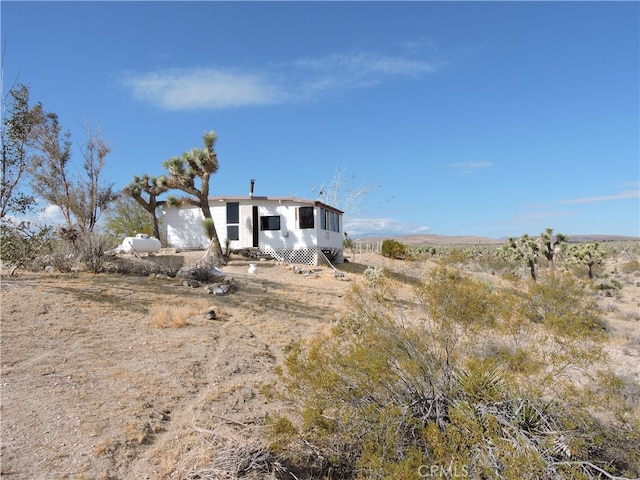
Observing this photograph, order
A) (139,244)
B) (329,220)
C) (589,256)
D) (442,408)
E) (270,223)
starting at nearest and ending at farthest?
1. (442,408)
2. (139,244)
3. (270,223)
4. (329,220)
5. (589,256)

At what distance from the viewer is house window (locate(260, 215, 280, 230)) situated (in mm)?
23328

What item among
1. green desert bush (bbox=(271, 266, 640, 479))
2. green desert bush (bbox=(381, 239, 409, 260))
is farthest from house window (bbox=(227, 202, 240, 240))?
green desert bush (bbox=(271, 266, 640, 479))

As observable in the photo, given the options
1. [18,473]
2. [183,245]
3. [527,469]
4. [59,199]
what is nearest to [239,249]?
[183,245]

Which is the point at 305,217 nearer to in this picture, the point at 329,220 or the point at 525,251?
the point at 329,220

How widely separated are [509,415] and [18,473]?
202 inches

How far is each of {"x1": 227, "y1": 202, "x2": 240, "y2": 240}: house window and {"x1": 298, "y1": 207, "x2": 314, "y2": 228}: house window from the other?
3704mm

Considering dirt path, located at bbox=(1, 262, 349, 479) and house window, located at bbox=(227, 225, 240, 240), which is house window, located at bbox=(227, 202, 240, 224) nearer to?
house window, located at bbox=(227, 225, 240, 240)

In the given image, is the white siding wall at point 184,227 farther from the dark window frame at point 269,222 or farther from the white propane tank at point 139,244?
the white propane tank at point 139,244

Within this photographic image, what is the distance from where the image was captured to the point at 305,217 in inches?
906

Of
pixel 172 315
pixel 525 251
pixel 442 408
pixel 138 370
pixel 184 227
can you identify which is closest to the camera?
pixel 442 408

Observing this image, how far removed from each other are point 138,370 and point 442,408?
4.95m

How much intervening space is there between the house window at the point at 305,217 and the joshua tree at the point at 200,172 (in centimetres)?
488

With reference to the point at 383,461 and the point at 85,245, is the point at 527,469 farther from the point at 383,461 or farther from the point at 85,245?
the point at 85,245

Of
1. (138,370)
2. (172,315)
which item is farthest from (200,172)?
(138,370)
